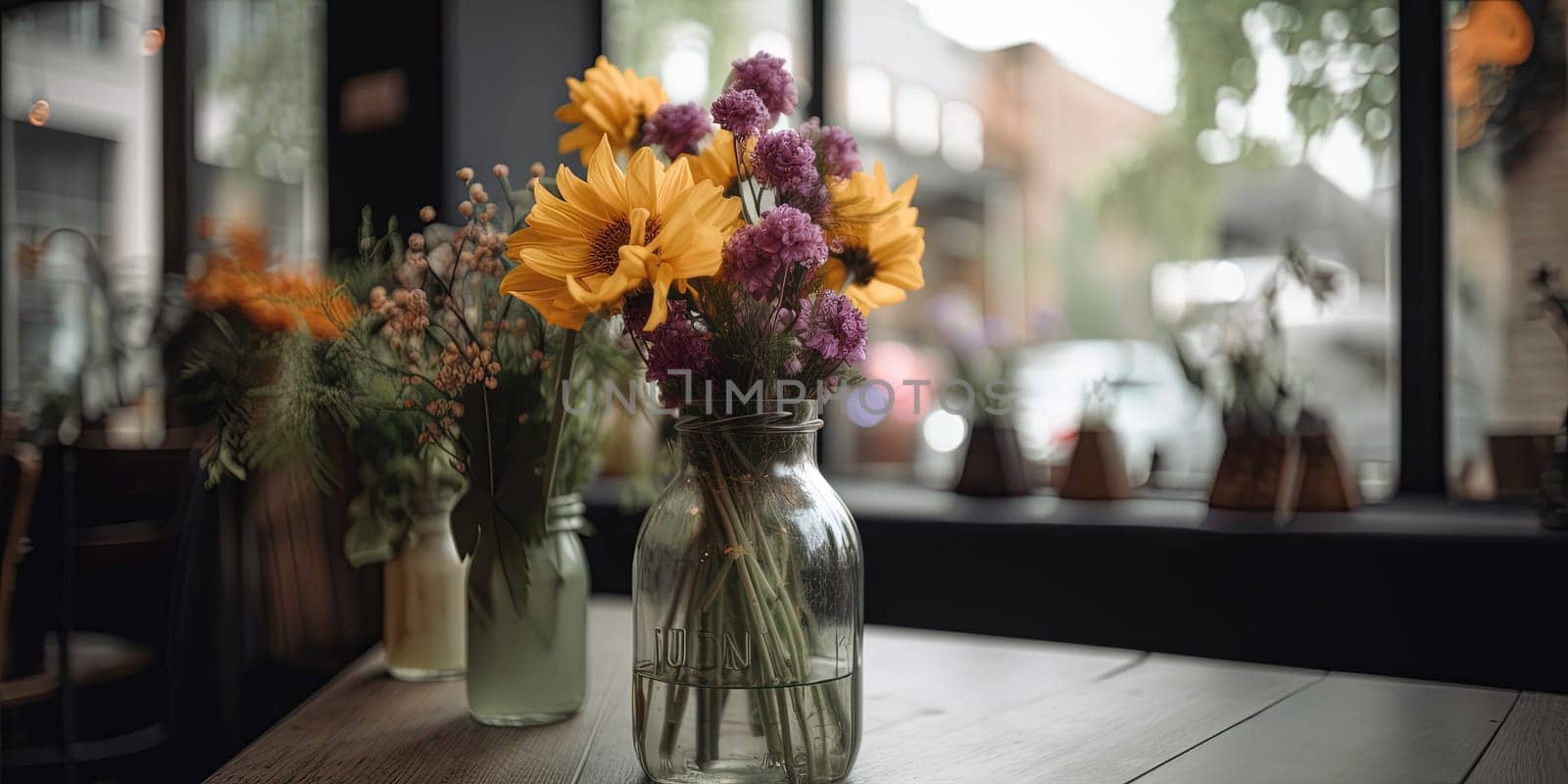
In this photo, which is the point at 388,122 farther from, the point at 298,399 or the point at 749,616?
the point at 749,616

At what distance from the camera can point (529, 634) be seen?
0.91 m

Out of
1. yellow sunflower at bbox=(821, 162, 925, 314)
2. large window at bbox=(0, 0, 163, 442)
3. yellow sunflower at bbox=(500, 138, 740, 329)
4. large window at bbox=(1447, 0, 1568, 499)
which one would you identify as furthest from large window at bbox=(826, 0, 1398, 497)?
large window at bbox=(0, 0, 163, 442)

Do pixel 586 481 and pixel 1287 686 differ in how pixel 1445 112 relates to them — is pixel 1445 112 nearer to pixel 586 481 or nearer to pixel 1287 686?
pixel 1287 686

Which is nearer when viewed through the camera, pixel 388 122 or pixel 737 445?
pixel 737 445

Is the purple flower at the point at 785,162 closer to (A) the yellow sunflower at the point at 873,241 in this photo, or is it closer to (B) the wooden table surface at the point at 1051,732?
(A) the yellow sunflower at the point at 873,241

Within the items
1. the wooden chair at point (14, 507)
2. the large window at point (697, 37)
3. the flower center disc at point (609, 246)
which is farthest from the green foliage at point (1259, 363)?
the wooden chair at point (14, 507)

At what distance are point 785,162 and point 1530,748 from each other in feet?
2.43

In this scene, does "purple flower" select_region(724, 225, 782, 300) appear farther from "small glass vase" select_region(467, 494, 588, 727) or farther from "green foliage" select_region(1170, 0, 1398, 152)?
"green foliage" select_region(1170, 0, 1398, 152)

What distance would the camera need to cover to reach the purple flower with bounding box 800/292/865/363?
0.73 meters

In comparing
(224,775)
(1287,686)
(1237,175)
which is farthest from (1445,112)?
(224,775)

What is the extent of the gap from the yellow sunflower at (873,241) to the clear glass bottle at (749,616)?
14 cm

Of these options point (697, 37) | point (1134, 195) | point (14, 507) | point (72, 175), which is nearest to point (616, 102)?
point (14, 507)

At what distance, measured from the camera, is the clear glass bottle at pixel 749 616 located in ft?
2.43

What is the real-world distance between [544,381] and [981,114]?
2.08 meters
